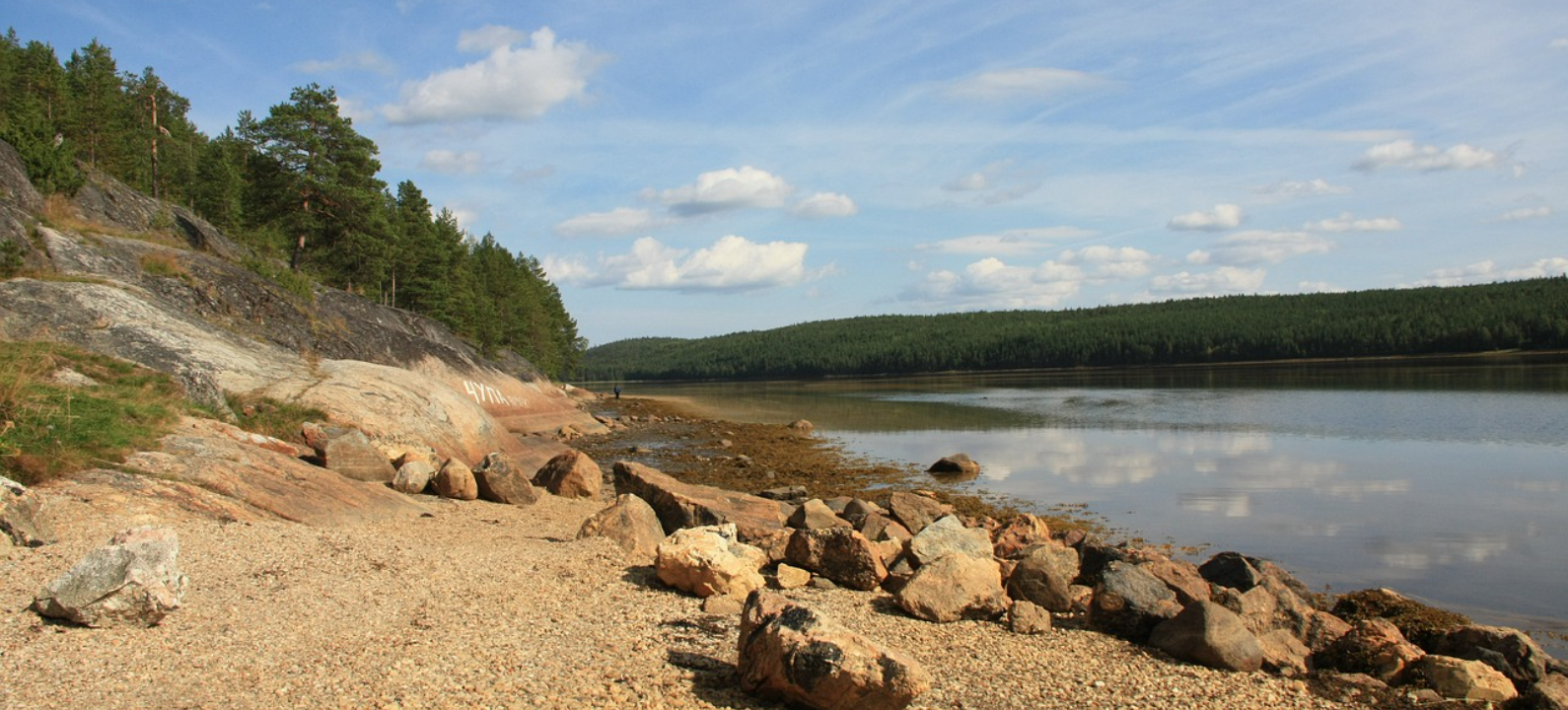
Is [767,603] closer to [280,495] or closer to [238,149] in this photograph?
[280,495]

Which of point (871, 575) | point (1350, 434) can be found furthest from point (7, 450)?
point (1350, 434)

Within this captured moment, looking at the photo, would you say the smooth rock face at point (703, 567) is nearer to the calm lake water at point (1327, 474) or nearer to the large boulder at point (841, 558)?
the large boulder at point (841, 558)

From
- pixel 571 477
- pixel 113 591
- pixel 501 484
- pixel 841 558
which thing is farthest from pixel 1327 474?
pixel 113 591

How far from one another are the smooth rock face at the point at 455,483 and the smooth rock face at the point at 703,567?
21.9 ft

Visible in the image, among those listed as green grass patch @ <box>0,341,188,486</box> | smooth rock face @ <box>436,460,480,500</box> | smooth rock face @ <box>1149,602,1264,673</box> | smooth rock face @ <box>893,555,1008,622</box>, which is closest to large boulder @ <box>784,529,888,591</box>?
smooth rock face @ <box>893,555,1008,622</box>

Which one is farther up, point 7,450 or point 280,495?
point 7,450

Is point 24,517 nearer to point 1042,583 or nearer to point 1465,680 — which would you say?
point 1042,583

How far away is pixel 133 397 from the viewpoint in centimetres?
1334

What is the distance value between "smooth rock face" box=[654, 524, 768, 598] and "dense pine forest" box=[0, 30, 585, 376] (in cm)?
2450

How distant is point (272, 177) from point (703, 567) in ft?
124

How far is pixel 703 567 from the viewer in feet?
31.1

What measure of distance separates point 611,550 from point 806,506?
4088 mm

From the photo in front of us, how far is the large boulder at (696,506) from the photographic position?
44.7ft

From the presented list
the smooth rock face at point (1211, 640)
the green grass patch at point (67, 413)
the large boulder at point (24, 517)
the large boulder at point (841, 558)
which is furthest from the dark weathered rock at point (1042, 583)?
the green grass patch at point (67, 413)
